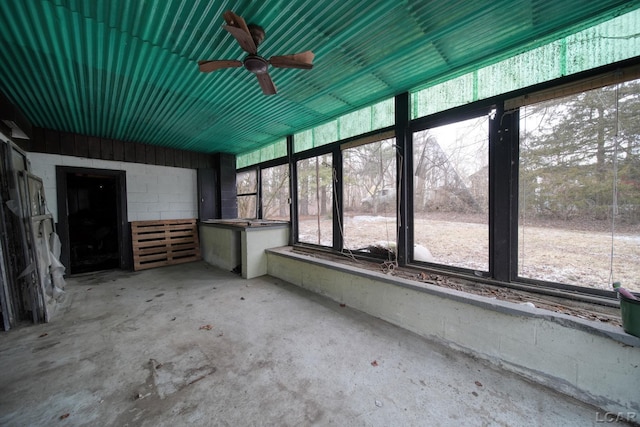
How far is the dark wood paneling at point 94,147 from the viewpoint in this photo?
457 centimetres

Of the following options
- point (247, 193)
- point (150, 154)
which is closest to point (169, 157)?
point (150, 154)

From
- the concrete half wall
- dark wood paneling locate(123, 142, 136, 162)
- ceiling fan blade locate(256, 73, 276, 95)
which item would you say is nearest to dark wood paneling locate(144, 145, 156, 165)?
dark wood paneling locate(123, 142, 136, 162)

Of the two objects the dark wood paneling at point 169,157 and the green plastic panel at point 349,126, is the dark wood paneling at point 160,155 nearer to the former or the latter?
the dark wood paneling at point 169,157

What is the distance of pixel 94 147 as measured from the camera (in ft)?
15.1

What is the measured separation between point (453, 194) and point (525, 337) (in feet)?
4.83

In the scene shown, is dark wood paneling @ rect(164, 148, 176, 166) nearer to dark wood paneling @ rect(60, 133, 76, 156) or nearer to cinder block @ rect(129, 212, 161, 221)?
cinder block @ rect(129, 212, 161, 221)

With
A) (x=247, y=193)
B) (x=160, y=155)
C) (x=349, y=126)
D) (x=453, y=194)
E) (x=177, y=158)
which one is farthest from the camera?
(x=247, y=193)

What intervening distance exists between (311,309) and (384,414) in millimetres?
1545

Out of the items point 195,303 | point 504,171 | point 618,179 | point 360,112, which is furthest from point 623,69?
point 195,303

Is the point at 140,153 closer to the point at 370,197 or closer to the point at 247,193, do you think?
the point at 247,193

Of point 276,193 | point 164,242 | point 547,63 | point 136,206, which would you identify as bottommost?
point 164,242

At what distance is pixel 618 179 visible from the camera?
5.90ft

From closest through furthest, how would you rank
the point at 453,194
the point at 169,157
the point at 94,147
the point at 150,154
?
the point at 453,194 < the point at 94,147 < the point at 150,154 < the point at 169,157

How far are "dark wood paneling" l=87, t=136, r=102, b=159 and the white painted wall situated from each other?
10 centimetres
